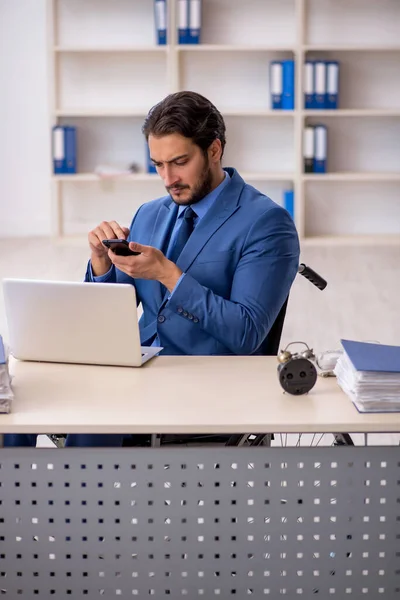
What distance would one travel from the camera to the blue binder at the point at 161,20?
7.16 metres

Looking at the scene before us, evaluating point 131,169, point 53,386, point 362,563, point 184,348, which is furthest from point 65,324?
point 131,169

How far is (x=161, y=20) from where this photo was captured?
720cm

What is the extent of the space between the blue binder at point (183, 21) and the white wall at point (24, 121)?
1.19 m

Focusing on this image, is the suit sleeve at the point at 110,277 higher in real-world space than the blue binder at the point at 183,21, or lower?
lower

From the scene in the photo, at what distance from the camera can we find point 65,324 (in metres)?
2.27

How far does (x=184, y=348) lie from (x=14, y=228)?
5.68 metres

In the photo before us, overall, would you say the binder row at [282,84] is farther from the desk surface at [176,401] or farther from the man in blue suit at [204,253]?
the desk surface at [176,401]

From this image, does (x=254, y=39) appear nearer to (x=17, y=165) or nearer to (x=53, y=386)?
(x=17, y=165)

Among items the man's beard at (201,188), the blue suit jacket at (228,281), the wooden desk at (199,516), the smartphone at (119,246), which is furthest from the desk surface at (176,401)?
the man's beard at (201,188)

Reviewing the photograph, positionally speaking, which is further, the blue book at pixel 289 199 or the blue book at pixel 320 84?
the blue book at pixel 289 199

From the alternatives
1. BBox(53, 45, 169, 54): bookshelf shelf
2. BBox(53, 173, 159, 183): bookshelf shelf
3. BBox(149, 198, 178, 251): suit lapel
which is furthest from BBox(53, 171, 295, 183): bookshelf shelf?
BBox(149, 198, 178, 251): suit lapel

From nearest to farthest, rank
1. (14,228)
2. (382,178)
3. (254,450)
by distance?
1. (254,450)
2. (382,178)
3. (14,228)

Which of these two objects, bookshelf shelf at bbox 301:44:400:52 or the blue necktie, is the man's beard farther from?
bookshelf shelf at bbox 301:44:400:52

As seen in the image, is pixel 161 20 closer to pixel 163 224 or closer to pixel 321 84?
pixel 321 84
